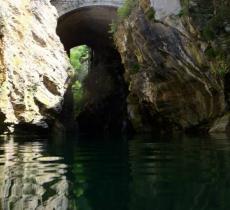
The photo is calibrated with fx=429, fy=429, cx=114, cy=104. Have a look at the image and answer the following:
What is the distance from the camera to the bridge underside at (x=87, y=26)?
25750 millimetres

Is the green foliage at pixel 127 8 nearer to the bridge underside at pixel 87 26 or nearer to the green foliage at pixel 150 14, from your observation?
the green foliage at pixel 150 14

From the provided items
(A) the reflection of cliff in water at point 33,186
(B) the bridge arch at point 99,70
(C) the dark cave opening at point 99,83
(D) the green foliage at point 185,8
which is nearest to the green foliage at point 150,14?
(D) the green foliage at point 185,8

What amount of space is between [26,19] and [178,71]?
780cm

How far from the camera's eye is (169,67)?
60.2ft

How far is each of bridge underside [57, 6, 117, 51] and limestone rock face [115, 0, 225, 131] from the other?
504 cm

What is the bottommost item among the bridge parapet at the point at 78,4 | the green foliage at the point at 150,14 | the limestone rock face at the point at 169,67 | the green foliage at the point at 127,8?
the limestone rock face at the point at 169,67

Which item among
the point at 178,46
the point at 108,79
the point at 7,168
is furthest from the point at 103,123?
the point at 7,168

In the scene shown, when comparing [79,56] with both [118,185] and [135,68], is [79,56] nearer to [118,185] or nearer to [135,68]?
[135,68]

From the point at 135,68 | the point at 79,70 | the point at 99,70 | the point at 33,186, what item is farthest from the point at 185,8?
the point at 79,70

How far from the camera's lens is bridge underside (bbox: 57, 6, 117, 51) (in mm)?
25750

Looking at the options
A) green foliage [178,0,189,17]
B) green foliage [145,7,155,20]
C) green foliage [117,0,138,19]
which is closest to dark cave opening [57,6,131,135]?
green foliage [117,0,138,19]

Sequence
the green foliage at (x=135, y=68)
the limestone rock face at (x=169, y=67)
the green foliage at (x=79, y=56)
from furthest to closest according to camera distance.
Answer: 1. the green foliage at (x=79, y=56)
2. the green foliage at (x=135, y=68)
3. the limestone rock face at (x=169, y=67)

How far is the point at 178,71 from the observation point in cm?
1816

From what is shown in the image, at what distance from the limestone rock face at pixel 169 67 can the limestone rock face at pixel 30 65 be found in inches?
144
